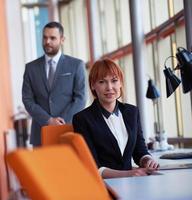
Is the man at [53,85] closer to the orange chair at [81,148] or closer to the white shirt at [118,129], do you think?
the white shirt at [118,129]

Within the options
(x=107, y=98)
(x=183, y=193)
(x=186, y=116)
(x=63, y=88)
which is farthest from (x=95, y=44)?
(x=183, y=193)

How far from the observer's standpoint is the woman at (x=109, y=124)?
2.57 m

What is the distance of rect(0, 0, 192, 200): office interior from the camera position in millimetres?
5461

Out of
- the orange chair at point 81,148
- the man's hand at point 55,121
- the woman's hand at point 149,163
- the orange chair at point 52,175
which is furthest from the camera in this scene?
the man's hand at point 55,121

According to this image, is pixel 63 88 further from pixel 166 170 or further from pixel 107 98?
pixel 166 170

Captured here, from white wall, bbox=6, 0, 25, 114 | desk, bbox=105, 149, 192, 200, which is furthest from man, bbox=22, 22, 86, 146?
white wall, bbox=6, 0, 25, 114

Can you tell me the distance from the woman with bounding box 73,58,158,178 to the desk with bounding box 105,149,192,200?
404 mm

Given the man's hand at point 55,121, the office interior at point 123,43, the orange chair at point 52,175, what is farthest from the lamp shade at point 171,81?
the orange chair at point 52,175

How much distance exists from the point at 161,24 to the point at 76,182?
507cm

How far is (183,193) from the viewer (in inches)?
64.3

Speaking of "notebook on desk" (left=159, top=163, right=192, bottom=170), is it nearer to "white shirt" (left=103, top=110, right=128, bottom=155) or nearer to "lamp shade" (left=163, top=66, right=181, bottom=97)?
"white shirt" (left=103, top=110, right=128, bottom=155)

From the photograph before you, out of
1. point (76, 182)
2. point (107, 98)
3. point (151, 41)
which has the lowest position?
point (76, 182)

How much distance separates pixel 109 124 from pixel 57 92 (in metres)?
1.34

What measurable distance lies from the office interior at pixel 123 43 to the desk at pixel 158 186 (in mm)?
1023
